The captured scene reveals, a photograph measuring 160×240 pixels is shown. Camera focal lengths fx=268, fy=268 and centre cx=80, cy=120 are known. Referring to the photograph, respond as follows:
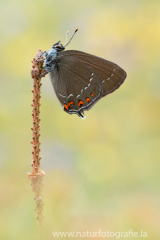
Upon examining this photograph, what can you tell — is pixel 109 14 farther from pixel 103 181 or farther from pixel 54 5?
pixel 103 181

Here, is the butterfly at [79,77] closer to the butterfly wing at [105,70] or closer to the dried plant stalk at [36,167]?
the butterfly wing at [105,70]

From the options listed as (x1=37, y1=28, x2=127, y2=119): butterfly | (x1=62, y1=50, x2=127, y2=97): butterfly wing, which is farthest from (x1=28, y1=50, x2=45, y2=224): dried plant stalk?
(x1=62, y1=50, x2=127, y2=97): butterfly wing

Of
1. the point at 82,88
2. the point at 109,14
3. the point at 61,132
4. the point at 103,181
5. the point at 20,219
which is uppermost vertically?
the point at 109,14

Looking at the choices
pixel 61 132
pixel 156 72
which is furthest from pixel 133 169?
pixel 156 72

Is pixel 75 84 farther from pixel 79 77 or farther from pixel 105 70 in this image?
pixel 105 70

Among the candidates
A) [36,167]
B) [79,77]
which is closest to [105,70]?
[79,77]

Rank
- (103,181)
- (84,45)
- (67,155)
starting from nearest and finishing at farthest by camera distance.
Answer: (103,181), (67,155), (84,45)

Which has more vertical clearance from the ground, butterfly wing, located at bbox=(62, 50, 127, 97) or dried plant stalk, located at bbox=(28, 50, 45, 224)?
butterfly wing, located at bbox=(62, 50, 127, 97)

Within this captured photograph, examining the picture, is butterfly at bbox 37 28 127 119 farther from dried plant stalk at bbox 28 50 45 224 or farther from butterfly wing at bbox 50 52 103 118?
dried plant stalk at bbox 28 50 45 224
